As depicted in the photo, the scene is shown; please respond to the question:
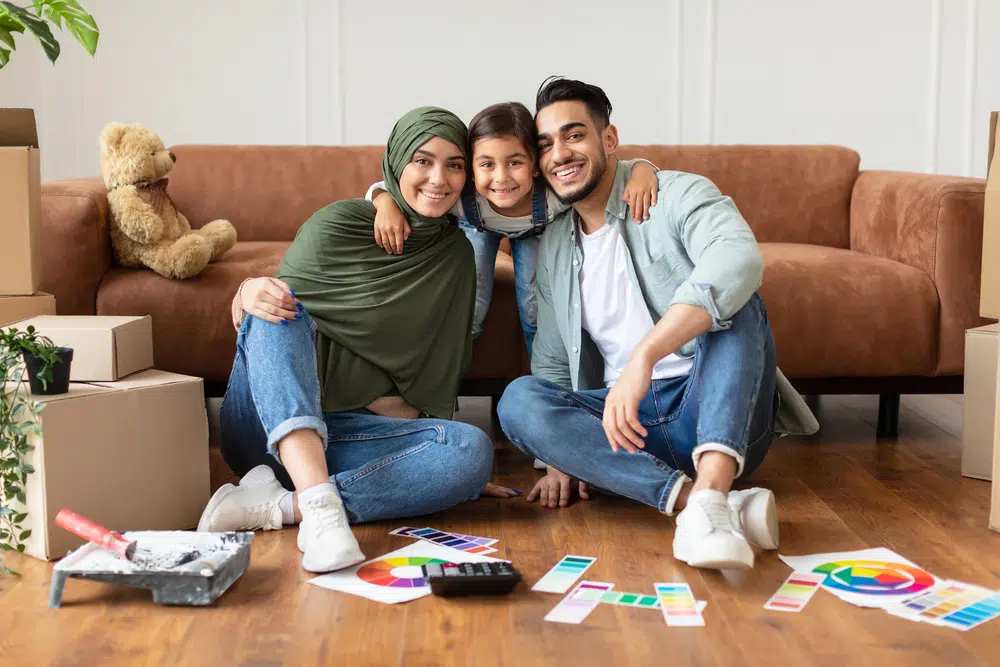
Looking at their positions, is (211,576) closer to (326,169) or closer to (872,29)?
(326,169)

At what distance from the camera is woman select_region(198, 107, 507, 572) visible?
1.81m

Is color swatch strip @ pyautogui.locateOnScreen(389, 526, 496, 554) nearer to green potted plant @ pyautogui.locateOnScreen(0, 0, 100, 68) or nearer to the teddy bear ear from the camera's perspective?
green potted plant @ pyautogui.locateOnScreen(0, 0, 100, 68)

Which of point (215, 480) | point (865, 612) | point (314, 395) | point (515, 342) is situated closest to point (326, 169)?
point (515, 342)

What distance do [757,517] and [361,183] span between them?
1728 millimetres

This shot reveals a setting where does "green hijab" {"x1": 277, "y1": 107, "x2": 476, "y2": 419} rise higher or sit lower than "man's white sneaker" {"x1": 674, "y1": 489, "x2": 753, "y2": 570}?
higher

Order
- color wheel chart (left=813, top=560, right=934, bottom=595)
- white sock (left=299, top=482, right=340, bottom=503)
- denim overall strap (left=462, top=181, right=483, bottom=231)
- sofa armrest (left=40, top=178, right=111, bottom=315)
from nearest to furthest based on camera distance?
color wheel chart (left=813, top=560, right=934, bottom=595), white sock (left=299, top=482, right=340, bottom=503), denim overall strap (left=462, top=181, right=483, bottom=231), sofa armrest (left=40, top=178, right=111, bottom=315)

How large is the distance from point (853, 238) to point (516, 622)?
76.3 inches

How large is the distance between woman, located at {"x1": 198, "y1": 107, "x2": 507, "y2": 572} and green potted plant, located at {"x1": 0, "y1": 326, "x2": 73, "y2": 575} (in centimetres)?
31

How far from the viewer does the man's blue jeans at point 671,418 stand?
5.68 feet

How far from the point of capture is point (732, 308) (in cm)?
171

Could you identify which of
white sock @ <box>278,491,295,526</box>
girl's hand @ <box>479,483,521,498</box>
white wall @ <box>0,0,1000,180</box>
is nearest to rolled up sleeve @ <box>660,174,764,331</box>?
girl's hand @ <box>479,483,521,498</box>

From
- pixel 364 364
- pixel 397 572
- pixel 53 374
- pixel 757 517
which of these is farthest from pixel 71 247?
pixel 757 517

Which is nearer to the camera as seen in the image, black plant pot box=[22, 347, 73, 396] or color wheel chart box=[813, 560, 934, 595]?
color wheel chart box=[813, 560, 934, 595]

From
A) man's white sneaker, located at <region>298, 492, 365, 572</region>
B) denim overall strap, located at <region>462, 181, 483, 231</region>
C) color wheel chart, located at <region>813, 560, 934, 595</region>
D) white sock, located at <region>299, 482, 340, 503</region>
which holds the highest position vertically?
denim overall strap, located at <region>462, 181, 483, 231</region>
